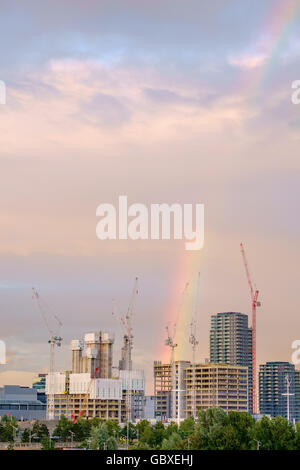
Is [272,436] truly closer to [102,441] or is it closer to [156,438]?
[102,441]

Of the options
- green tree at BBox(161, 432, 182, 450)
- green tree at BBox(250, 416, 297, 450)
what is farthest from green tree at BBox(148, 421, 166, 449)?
green tree at BBox(250, 416, 297, 450)

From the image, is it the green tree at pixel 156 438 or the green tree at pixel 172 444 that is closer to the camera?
Answer: the green tree at pixel 172 444

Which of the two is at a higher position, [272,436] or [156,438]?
[272,436]

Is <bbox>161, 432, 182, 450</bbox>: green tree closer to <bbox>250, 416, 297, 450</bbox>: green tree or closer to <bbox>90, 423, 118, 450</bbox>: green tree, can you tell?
<bbox>90, 423, 118, 450</bbox>: green tree

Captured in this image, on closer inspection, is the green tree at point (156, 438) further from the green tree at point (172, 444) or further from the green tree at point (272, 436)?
the green tree at point (272, 436)

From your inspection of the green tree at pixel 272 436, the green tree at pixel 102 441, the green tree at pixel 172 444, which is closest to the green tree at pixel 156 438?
the green tree at pixel 102 441

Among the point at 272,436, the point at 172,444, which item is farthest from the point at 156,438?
the point at 272,436
